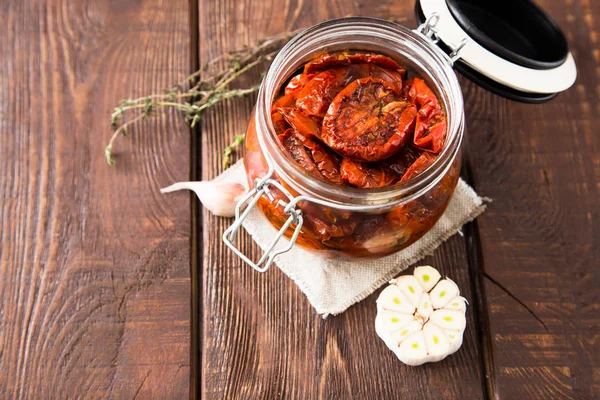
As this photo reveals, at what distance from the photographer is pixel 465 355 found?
3.81ft

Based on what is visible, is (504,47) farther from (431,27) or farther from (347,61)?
(347,61)

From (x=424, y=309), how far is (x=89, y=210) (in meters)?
0.65

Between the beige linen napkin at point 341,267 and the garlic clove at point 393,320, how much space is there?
0.06 meters

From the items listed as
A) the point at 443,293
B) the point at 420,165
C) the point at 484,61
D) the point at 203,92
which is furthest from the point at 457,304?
the point at 203,92

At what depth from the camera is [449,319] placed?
1.13 m

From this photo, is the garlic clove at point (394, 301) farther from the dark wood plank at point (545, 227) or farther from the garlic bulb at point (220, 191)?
the garlic bulb at point (220, 191)

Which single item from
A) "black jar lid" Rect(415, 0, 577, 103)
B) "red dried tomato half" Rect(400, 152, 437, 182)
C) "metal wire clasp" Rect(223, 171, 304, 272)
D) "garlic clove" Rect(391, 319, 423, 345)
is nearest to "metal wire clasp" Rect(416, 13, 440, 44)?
"black jar lid" Rect(415, 0, 577, 103)

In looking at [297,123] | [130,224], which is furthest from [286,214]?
[130,224]

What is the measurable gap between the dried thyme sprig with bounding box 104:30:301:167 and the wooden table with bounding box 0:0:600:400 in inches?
1.0

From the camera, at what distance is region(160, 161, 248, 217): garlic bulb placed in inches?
47.5

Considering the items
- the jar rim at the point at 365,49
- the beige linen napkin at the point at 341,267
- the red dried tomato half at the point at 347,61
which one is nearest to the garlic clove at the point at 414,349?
the beige linen napkin at the point at 341,267

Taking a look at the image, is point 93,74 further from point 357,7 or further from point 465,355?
point 465,355

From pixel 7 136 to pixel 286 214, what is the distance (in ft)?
2.11

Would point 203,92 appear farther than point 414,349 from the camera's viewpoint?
Yes
